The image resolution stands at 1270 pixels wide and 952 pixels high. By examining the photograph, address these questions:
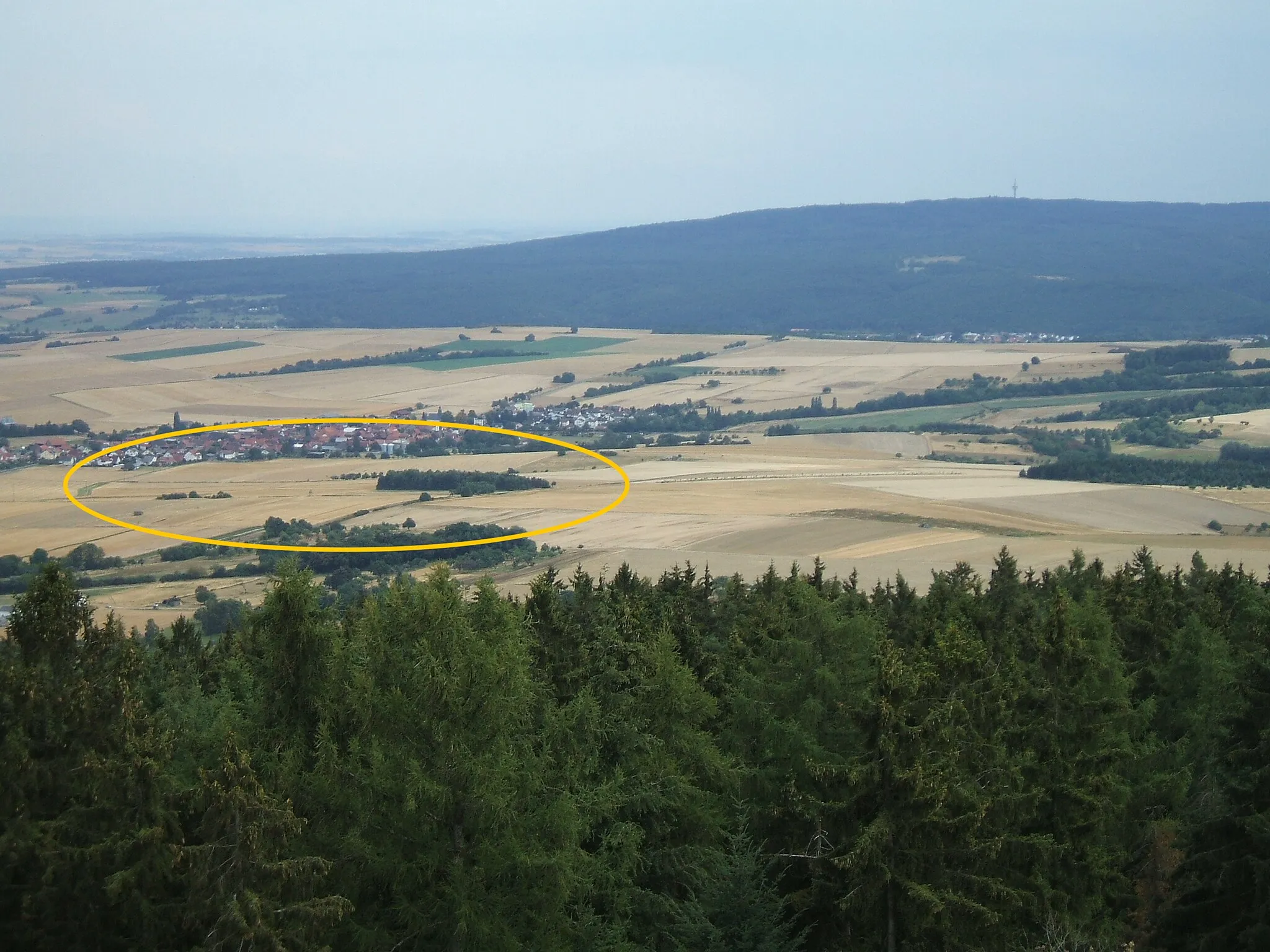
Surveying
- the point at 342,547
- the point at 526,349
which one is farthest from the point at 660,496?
the point at 526,349

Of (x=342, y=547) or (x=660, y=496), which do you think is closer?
(x=342, y=547)

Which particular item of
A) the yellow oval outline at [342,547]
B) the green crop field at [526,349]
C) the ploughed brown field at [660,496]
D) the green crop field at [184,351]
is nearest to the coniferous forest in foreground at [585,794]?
the ploughed brown field at [660,496]

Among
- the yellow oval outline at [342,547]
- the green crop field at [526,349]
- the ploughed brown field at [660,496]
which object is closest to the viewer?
the ploughed brown field at [660,496]

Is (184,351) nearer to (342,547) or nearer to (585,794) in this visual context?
(342,547)

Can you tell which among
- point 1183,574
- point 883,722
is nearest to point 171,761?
point 883,722

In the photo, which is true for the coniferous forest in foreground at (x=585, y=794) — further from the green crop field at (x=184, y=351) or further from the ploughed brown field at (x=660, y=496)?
the green crop field at (x=184, y=351)

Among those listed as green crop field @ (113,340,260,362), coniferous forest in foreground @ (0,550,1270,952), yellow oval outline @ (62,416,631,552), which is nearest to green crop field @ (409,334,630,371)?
green crop field @ (113,340,260,362)
